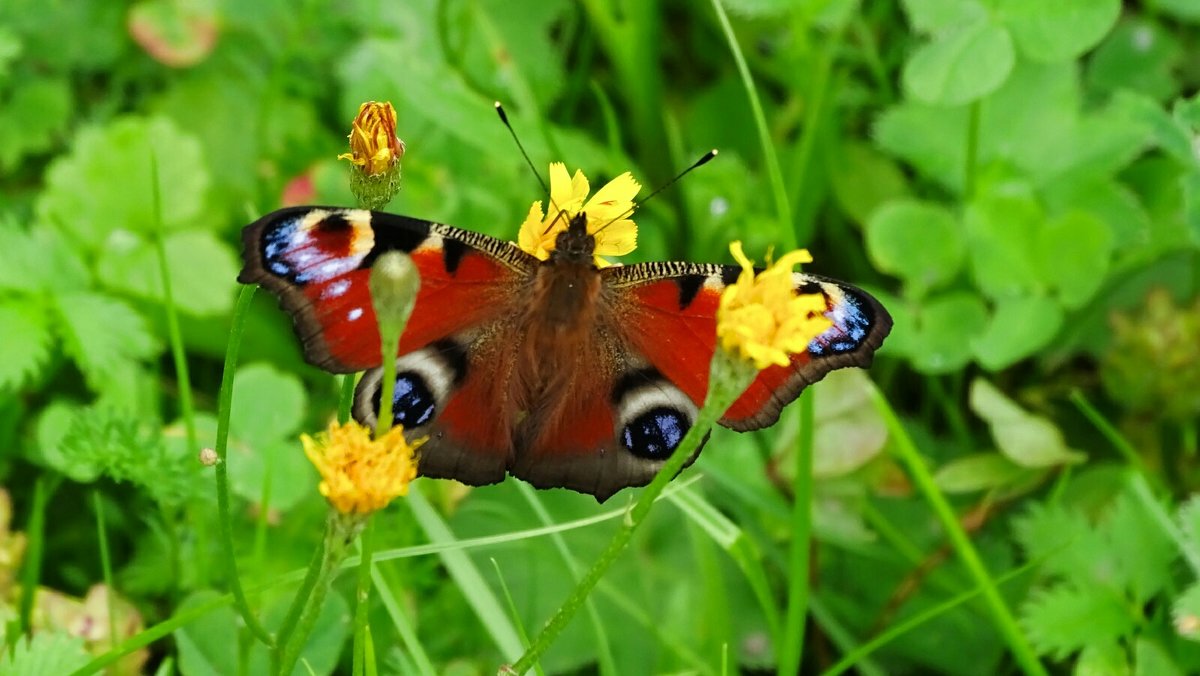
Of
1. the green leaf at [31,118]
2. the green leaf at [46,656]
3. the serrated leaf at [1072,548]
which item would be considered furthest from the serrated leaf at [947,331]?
the green leaf at [31,118]

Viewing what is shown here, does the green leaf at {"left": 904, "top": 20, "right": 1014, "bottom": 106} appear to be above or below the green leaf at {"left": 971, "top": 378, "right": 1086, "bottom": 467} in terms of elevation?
above

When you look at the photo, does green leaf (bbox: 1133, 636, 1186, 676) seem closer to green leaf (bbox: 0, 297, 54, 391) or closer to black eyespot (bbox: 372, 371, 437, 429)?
black eyespot (bbox: 372, 371, 437, 429)

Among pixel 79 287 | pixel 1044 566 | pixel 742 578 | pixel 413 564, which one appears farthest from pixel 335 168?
pixel 1044 566

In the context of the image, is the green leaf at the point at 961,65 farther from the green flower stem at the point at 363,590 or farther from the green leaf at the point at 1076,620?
the green flower stem at the point at 363,590

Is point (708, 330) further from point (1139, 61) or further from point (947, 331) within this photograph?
point (1139, 61)

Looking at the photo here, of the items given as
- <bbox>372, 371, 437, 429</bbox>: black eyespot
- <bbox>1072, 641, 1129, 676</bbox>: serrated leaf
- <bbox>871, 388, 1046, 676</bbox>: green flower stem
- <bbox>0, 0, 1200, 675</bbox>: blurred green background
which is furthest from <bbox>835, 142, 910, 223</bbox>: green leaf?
<bbox>372, 371, 437, 429</bbox>: black eyespot
